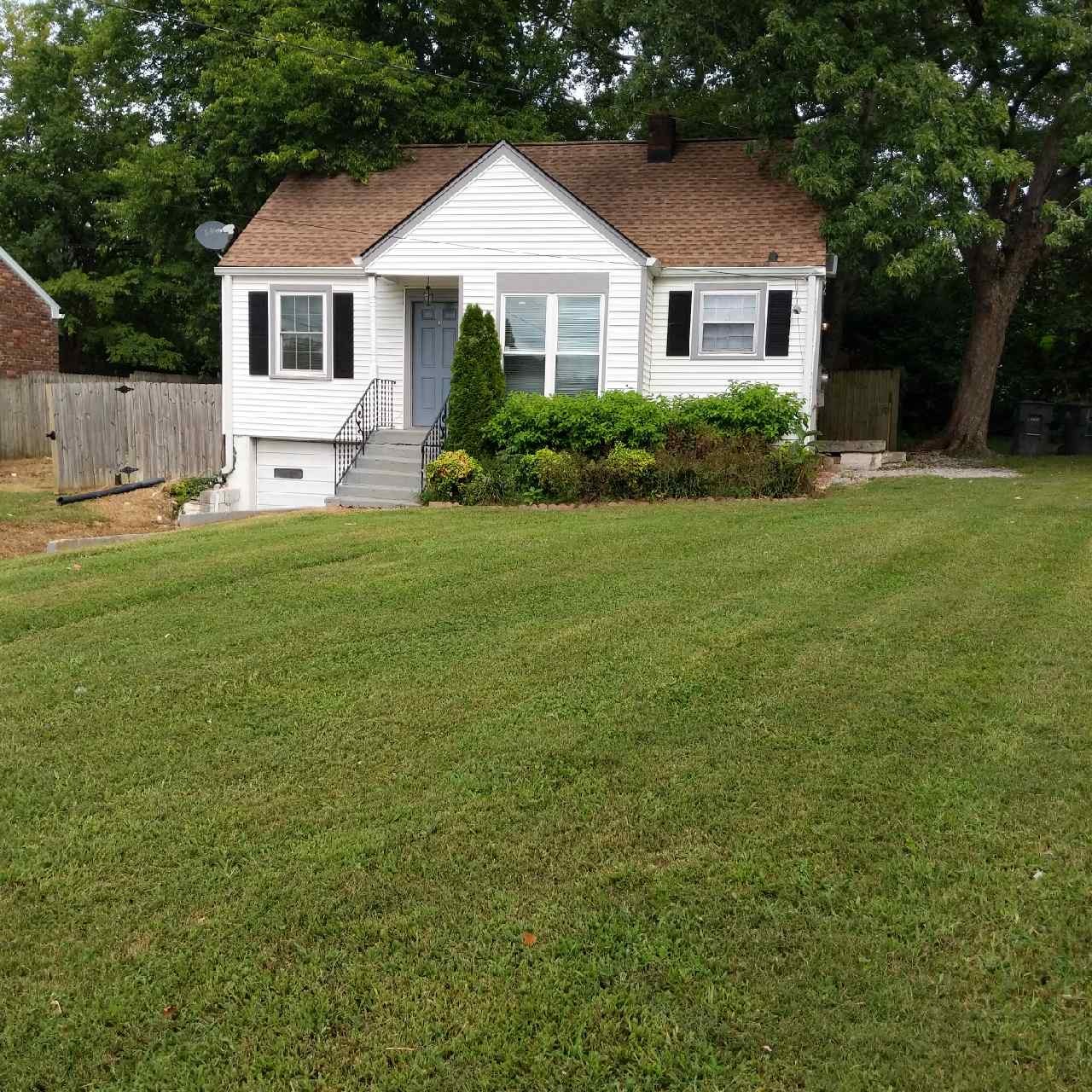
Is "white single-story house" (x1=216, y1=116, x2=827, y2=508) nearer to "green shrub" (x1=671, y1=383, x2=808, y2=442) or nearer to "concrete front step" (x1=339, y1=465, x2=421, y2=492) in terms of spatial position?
"concrete front step" (x1=339, y1=465, x2=421, y2=492)

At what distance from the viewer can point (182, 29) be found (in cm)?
2212

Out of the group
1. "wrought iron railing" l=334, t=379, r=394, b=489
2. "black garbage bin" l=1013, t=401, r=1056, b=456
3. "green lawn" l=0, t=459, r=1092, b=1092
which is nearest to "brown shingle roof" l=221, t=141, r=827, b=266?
"wrought iron railing" l=334, t=379, r=394, b=489

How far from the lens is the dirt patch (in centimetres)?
1302

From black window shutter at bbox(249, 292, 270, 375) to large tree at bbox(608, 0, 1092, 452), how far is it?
275 inches

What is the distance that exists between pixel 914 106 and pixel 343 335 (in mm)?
9322

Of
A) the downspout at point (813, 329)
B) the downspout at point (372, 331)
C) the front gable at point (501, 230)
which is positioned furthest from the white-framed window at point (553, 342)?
the downspout at point (813, 329)

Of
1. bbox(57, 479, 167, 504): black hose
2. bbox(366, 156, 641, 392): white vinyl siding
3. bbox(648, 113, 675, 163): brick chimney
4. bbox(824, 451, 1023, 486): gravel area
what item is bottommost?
bbox(57, 479, 167, 504): black hose

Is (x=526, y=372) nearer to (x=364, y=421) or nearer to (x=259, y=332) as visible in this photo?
(x=364, y=421)

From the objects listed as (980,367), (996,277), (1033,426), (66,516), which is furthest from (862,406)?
(66,516)

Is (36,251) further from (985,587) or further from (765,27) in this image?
(985,587)

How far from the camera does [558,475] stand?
13.1 metres

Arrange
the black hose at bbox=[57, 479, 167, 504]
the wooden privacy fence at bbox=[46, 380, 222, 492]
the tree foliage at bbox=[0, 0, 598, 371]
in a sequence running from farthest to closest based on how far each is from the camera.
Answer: the tree foliage at bbox=[0, 0, 598, 371]
the wooden privacy fence at bbox=[46, 380, 222, 492]
the black hose at bbox=[57, 479, 167, 504]

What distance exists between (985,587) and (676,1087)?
5591 millimetres

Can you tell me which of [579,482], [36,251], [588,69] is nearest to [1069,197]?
[588,69]
